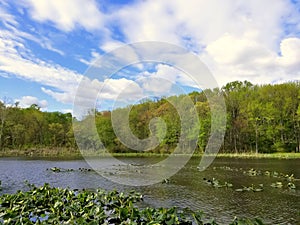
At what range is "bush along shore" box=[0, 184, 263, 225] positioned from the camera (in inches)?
359

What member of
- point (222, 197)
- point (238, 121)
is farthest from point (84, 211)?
point (238, 121)

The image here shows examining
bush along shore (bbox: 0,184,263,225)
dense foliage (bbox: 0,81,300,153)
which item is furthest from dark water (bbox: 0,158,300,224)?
dense foliage (bbox: 0,81,300,153)

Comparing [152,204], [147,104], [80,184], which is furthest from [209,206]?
[147,104]

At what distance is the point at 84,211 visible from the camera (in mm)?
10281

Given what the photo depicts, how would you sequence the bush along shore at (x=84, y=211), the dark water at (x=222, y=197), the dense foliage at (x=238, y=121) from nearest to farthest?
the bush along shore at (x=84, y=211)
the dark water at (x=222, y=197)
the dense foliage at (x=238, y=121)

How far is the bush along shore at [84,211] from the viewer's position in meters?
9.12

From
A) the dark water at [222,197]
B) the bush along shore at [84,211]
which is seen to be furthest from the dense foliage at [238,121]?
the bush along shore at [84,211]

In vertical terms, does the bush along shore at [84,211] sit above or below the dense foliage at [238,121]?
below

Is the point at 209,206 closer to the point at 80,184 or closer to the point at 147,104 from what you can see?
the point at 80,184

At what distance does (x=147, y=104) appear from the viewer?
50906 mm

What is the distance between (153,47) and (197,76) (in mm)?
4024

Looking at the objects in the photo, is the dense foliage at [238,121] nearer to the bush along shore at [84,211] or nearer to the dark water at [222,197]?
the dark water at [222,197]

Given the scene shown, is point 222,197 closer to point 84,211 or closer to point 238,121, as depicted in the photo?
point 84,211

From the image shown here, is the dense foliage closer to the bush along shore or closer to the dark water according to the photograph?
the dark water
